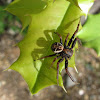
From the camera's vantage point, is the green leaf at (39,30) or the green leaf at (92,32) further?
the green leaf at (92,32)

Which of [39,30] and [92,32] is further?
[92,32]

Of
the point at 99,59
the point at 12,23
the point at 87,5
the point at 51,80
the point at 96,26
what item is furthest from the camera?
the point at 99,59

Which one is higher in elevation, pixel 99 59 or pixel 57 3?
pixel 57 3

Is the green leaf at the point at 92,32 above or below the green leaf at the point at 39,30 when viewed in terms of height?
below

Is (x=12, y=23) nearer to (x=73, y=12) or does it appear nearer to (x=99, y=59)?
(x=73, y=12)

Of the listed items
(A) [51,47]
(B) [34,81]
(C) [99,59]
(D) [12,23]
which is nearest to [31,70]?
(B) [34,81]
